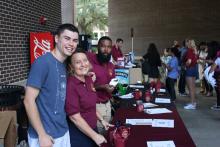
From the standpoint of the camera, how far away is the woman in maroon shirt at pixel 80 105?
8.53ft

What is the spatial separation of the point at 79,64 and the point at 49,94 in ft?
1.42

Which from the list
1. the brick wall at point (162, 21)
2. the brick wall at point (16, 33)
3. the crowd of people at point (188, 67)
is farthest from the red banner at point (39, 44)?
the brick wall at point (162, 21)


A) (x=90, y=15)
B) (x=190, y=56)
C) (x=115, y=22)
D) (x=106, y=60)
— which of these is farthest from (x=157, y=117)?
(x=90, y=15)

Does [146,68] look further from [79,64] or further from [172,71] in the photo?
[79,64]

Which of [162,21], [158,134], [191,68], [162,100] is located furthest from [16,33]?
[162,21]

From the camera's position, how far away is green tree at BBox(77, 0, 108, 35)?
35.7 m

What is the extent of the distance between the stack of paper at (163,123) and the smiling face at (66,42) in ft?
4.83

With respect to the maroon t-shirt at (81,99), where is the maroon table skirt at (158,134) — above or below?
below

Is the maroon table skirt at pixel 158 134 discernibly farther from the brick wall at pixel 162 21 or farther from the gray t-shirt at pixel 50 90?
the brick wall at pixel 162 21

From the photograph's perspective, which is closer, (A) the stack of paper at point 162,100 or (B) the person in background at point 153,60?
(A) the stack of paper at point 162,100

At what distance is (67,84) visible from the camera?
8.54ft

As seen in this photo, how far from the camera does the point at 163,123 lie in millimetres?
3473

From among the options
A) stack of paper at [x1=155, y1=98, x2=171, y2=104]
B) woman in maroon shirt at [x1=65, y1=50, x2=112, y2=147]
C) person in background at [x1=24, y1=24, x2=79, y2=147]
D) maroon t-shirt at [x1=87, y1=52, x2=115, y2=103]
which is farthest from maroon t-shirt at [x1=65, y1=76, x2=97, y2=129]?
stack of paper at [x1=155, y1=98, x2=171, y2=104]

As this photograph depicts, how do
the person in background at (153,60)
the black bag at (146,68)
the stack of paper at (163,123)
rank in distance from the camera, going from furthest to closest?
the black bag at (146,68)
the person in background at (153,60)
the stack of paper at (163,123)
